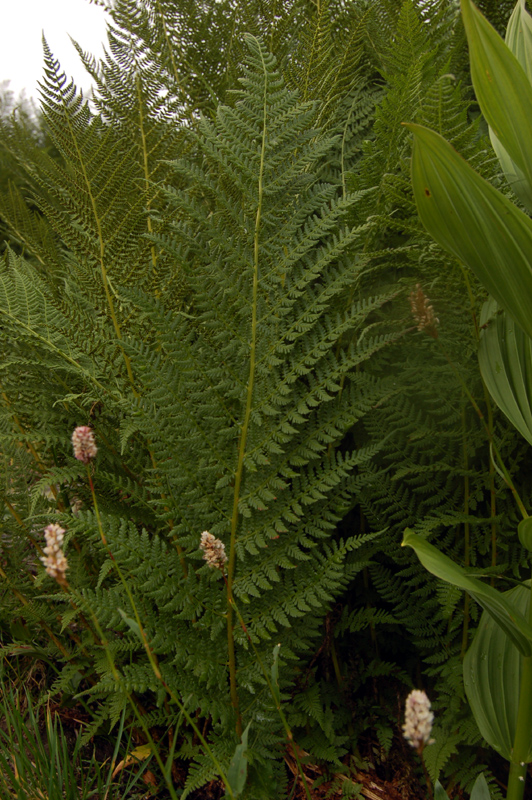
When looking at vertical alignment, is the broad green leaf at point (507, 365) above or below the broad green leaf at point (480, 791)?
above

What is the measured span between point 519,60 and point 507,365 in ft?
1.57

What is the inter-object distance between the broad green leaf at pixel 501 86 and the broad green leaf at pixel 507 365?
0.96 feet

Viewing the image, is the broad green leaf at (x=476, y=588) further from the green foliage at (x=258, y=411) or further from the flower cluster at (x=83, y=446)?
the flower cluster at (x=83, y=446)

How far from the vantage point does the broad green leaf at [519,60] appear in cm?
85

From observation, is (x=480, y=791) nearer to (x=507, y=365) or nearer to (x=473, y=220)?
(x=507, y=365)

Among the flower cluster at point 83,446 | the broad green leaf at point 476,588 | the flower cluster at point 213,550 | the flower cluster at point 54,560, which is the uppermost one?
the flower cluster at point 83,446

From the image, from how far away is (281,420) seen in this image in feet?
3.36

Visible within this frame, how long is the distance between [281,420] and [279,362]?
0.35ft

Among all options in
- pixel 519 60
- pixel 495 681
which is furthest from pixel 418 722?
pixel 519 60

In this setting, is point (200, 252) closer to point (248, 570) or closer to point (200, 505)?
point (200, 505)

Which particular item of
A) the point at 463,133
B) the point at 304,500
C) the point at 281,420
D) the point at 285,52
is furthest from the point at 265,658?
the point at 285,52

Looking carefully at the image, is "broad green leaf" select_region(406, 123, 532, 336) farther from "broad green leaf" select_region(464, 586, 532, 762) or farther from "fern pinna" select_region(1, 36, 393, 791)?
"broad green leaf" select_region(464, 586, 532, 762)

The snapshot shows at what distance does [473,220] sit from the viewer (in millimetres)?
710

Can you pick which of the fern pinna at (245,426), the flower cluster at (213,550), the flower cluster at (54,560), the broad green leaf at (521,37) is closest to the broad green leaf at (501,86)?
the broad green leaf at (521,37)
